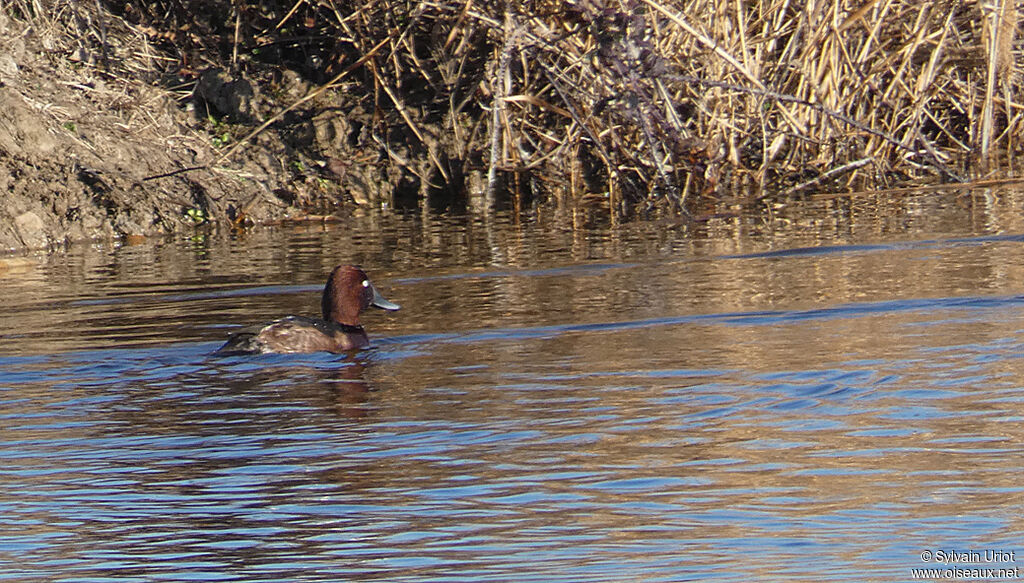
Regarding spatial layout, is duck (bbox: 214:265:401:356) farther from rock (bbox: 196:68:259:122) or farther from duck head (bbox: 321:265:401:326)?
rock (bbox: 196:68:259:122)

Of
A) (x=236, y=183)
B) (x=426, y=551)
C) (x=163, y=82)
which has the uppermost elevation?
(x=163, y=82)

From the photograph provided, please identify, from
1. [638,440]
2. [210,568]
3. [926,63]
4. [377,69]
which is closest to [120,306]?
[638,440]

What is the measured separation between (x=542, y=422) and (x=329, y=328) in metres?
2.60

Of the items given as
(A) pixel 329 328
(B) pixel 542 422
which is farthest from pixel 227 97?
(B) pixel 542 422

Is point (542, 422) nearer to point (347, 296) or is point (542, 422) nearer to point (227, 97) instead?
point (347, 296)

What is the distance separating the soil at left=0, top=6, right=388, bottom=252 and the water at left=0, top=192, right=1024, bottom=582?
11.4 ft

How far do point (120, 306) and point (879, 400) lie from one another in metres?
5.52

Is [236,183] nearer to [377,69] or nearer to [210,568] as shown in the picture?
[377,69]

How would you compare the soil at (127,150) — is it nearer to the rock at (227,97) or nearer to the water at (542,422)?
the rock at (227,97)

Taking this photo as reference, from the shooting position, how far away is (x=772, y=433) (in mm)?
5809

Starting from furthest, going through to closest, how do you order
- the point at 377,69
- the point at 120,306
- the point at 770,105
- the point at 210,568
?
1. the point at 377,69
2. the point at 770,105
3. the point at 120,306
4. the point at 210,568

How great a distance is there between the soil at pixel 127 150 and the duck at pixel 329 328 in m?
6.06

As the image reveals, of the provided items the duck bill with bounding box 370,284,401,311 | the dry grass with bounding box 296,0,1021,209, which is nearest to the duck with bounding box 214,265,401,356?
the duck bill with bounding box 370,284,401,311

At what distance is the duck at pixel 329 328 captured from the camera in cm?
802
